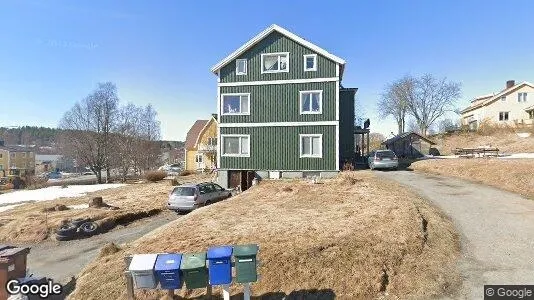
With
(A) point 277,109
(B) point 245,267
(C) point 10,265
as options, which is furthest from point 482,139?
(C) point 10,265

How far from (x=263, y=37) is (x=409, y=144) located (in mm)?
23273

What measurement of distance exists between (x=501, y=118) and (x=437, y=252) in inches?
2260

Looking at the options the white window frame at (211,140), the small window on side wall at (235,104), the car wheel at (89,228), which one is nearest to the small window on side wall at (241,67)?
the small window on side wall at (235,104)

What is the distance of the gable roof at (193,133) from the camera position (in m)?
56.5

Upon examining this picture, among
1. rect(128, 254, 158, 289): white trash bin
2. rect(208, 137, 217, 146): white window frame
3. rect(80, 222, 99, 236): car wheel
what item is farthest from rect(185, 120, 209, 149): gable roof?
rect(128, 254, 158, 289): white trash bin

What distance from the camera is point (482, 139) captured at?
47.6 m

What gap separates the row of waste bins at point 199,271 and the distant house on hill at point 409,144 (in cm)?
3488

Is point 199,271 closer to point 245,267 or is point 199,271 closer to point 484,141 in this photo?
point 245,267

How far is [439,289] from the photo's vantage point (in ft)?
22.0

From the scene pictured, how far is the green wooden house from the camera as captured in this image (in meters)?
23.3

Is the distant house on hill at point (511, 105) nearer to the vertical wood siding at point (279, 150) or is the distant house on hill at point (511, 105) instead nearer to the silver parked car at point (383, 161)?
the silver parked car at point (383, 161)

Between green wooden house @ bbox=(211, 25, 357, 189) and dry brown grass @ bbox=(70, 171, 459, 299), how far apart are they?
30.1 feet

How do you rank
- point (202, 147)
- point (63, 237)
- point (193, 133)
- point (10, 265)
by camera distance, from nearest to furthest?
point (10, 265) < point (63, 237) < point (202, 147) < point (193, 133)

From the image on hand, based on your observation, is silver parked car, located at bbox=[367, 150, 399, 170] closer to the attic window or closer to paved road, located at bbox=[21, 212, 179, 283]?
paved road, located at bbox=[21, 212, 179, 283]
